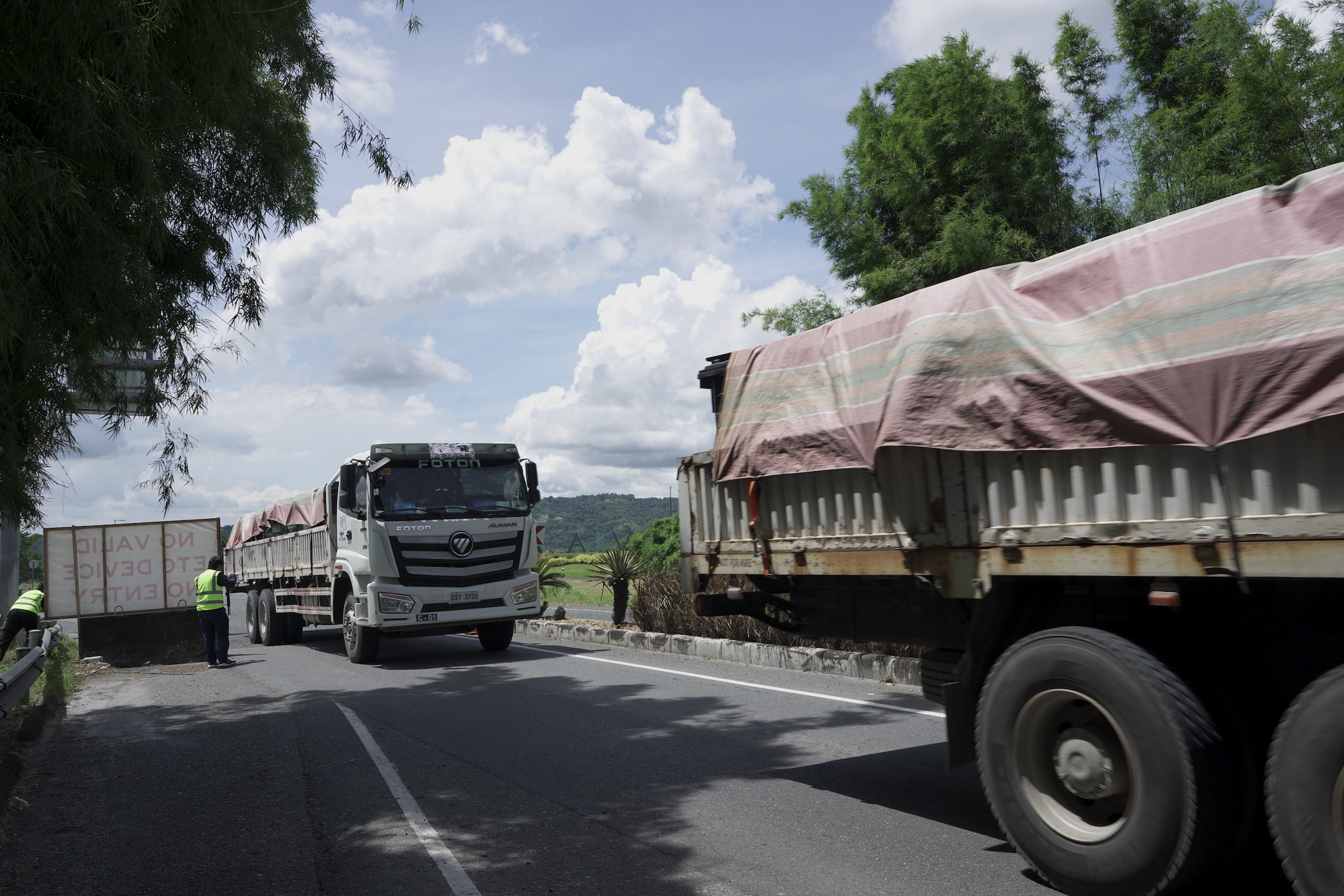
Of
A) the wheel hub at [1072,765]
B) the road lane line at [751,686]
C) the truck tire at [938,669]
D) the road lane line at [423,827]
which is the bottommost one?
the road lane line at [751,686]

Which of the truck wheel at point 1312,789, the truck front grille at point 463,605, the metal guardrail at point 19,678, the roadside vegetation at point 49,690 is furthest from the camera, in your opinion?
the truck front grille at point 463,605

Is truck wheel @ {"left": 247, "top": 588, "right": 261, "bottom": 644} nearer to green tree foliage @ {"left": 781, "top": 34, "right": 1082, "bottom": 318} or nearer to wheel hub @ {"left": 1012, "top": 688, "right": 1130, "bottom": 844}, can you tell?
green tree foliage @ {"left": 781, "top": 34, "right": 1082, "bottom": 318}

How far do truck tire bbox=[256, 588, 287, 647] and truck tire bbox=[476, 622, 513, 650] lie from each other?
6565 millimetres

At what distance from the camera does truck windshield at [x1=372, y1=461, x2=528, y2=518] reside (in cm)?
1381

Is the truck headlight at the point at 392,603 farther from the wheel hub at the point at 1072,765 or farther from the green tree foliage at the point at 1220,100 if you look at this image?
the green tree foliage at the point at 1220,100

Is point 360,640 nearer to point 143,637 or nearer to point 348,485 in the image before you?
point 348,485

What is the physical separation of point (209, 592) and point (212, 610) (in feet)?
0.90

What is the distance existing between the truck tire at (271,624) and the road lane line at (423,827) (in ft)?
41.7

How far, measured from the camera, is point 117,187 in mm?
5641

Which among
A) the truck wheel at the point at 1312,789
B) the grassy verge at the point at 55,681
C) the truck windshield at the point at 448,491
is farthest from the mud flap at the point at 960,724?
the truck windshield at the point at 448,491

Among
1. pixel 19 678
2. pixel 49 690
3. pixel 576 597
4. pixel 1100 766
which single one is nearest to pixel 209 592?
pixel 49 690

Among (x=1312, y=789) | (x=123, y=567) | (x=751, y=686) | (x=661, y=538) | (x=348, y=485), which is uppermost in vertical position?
(x=348, y=485)

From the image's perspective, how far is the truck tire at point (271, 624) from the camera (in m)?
19.9

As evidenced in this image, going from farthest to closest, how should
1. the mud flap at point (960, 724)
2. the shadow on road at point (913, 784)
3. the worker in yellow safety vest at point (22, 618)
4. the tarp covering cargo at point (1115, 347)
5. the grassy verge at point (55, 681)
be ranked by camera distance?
the worker in yellow safety vest at point (22, 618) < the grassy verge at point (55, 681) < the shadow on road at point (913, 784) < the mud flap at point (960, 724) < the tarp covering cargo at point (1115, 347)
